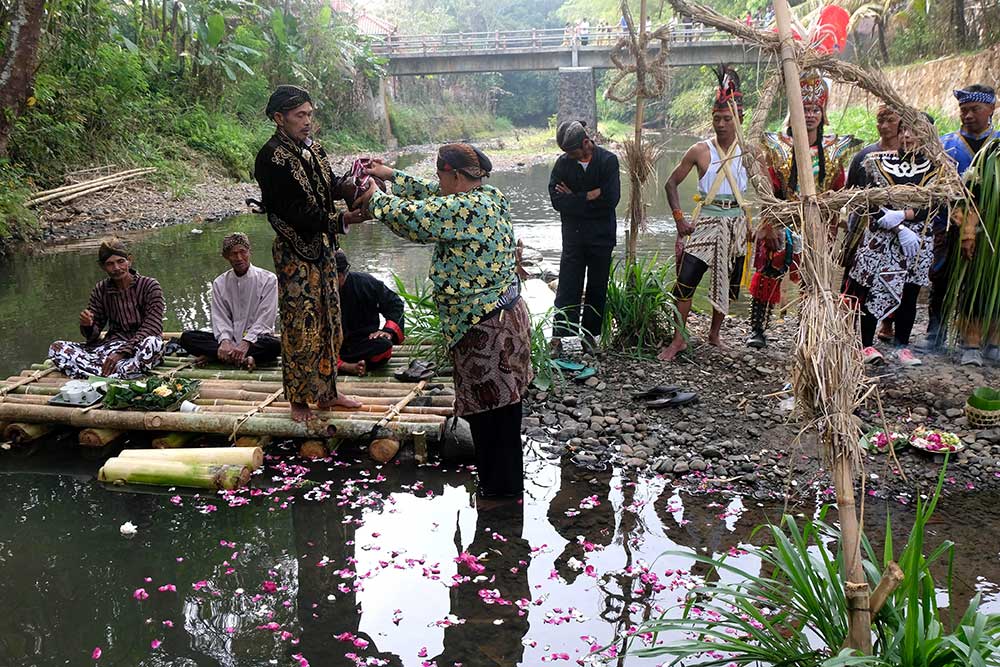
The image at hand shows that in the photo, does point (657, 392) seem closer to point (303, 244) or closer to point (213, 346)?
point (303, 244)

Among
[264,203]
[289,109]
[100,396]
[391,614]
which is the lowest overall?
[391,614]

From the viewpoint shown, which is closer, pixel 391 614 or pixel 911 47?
pixel 391 614

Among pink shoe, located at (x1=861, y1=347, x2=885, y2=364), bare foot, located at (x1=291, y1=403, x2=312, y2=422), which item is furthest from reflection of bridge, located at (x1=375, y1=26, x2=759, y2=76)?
bare foot, located at (x1=291, y1=403, x2=312, y2=422)

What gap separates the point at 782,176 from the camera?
5410 millimetres

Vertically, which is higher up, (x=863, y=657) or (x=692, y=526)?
(x=863, y=657)

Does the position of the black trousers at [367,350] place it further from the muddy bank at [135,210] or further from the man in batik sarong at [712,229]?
the muddy bank at [135,210]

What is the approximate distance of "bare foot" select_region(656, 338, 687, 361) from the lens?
5906mm

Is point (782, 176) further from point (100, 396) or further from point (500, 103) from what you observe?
point (500, 103)

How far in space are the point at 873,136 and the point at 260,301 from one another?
16916 mm

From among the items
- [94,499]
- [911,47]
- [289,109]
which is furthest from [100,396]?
[911,47]

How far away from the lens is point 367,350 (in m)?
5.64

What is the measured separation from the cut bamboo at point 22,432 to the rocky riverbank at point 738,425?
117 inches

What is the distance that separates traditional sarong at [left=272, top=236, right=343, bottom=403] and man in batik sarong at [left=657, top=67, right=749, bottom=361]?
7.90ft

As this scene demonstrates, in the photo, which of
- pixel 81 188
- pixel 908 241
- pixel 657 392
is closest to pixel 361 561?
pixel 657 392
